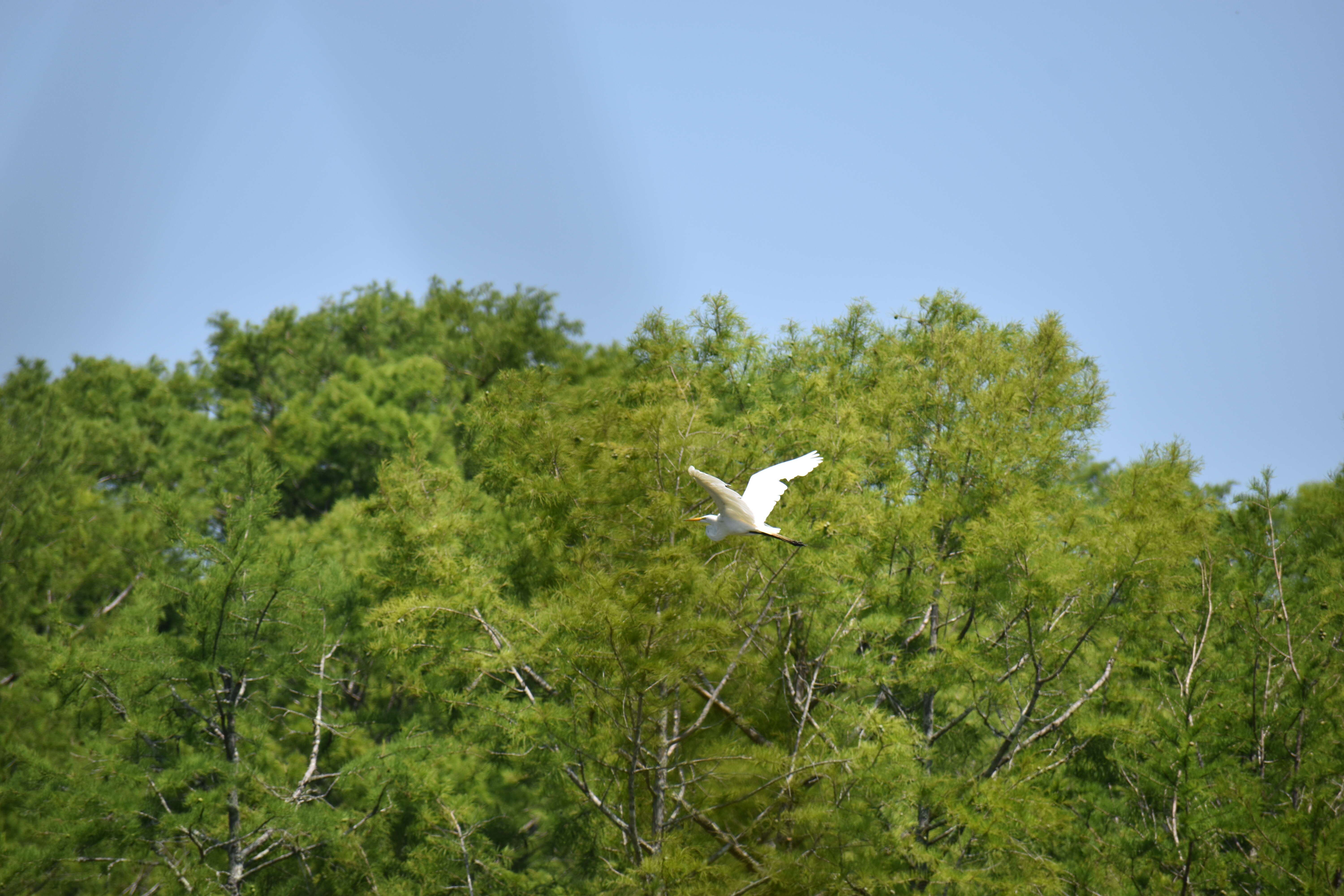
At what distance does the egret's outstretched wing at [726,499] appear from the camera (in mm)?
6020

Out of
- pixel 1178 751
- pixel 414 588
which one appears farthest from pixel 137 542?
pixel 1178 751

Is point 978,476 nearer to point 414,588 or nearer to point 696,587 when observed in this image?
point 696,587

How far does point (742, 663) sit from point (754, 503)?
1.64 meters

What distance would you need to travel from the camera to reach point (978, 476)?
1007 cm

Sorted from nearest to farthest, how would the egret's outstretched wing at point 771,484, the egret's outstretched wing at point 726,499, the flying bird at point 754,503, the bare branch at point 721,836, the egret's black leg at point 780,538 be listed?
the egret's outstretched wing at point 726,499 → the flying bird at point 754,503 → the egret's black leg at point 780,538 → the egret's outstretched wing at point 771,484 → the bare branch at point 721,836

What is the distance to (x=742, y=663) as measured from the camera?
807 cm

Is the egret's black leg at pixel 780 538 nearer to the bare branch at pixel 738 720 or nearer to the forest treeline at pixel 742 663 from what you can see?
the forest treeline at pixel 742 663

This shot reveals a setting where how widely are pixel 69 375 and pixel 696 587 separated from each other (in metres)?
20.7

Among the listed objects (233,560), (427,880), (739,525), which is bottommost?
(427,880)

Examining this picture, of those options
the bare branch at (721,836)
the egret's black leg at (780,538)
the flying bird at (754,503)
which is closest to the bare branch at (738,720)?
the bare branch at (721,836)

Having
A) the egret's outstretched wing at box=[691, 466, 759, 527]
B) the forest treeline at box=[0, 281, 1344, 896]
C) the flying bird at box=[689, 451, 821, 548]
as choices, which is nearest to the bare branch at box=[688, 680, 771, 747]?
the forest treeline at box=[0, 281, 1344, 896]

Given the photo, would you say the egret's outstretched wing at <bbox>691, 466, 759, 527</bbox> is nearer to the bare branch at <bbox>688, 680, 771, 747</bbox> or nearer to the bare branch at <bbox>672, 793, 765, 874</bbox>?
the bare branch at <bbox>672, 793, 765, 874</bbox>

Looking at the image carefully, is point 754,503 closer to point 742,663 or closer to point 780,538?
point 780,538

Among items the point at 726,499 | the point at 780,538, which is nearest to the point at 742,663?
the point at 780,538
